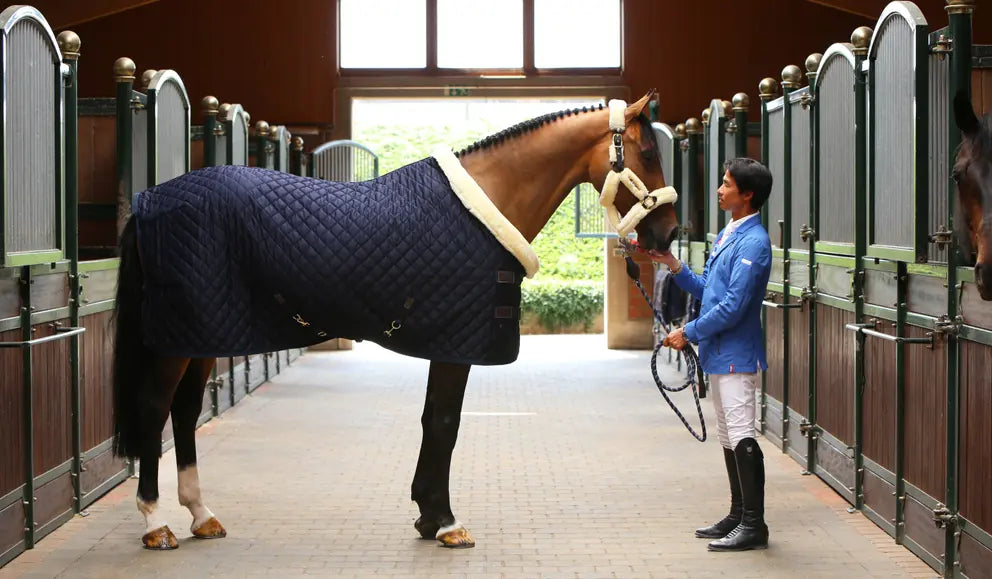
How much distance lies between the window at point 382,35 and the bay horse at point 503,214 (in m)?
8.20

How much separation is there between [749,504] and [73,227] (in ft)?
8.68

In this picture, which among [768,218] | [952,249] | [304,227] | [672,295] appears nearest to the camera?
[952,249]

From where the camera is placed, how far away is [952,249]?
3.55 metres

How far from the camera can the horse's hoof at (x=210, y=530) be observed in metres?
4.19

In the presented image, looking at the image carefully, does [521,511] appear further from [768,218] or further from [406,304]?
[768,218]

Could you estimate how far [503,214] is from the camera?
13.1 ft

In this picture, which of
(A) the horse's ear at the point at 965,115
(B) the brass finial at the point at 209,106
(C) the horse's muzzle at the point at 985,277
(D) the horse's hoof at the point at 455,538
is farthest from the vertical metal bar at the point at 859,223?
(B) the brass finial at the point at 209,106

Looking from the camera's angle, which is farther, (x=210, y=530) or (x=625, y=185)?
(x=210, y=530)

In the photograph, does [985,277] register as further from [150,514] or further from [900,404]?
[150,514]

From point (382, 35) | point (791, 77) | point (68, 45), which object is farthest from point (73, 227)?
point (382, 35)

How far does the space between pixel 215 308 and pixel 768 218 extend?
11.9ft

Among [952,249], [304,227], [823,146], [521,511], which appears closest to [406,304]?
[304,227]

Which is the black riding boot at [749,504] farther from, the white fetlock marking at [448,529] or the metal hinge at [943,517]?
the white fetlock marking at [448,529]

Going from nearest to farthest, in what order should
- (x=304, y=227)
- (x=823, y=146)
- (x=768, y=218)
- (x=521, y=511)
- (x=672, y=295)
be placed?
(x=304, y=227) → (x=521, y=511) → (x=823, y=146) → (x=768, y=218) → (x=672, y=295)
